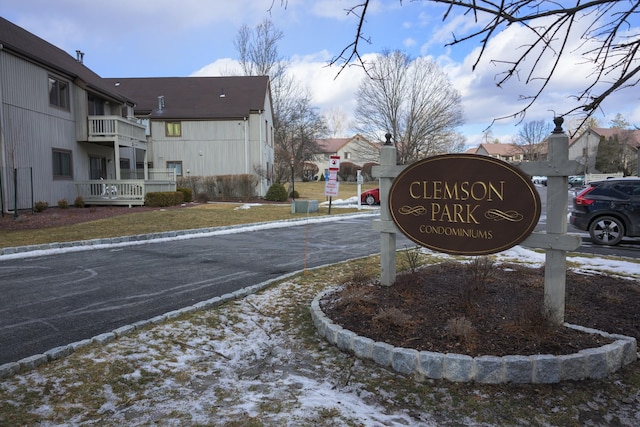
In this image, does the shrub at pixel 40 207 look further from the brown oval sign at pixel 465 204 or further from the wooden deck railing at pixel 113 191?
the brown oval sign at pixel 465 204

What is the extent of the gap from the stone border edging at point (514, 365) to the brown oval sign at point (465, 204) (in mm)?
1237

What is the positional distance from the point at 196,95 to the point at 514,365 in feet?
107

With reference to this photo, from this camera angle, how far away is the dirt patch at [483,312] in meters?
3.80

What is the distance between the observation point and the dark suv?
34.4 ft

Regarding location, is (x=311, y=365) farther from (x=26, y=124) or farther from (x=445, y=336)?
(x=26, y=124)

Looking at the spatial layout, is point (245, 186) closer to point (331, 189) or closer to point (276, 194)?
point (276, 194)

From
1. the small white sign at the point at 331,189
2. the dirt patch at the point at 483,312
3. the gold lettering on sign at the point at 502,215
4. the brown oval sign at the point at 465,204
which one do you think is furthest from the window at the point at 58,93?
the gold lettering on sign at the point at 502,215

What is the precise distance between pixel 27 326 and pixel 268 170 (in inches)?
1094

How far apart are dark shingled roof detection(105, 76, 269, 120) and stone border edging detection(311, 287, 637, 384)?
2841cm

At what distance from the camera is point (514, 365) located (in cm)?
345

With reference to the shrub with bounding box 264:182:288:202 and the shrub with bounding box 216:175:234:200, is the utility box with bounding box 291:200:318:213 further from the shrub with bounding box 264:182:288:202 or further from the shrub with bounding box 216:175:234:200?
the shrub with bounding box 216:175:234:200

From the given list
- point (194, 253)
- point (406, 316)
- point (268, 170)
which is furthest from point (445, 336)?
point (268, 170)

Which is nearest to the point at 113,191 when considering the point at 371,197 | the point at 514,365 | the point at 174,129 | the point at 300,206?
the point at 300,206

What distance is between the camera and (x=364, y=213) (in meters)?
20.4
